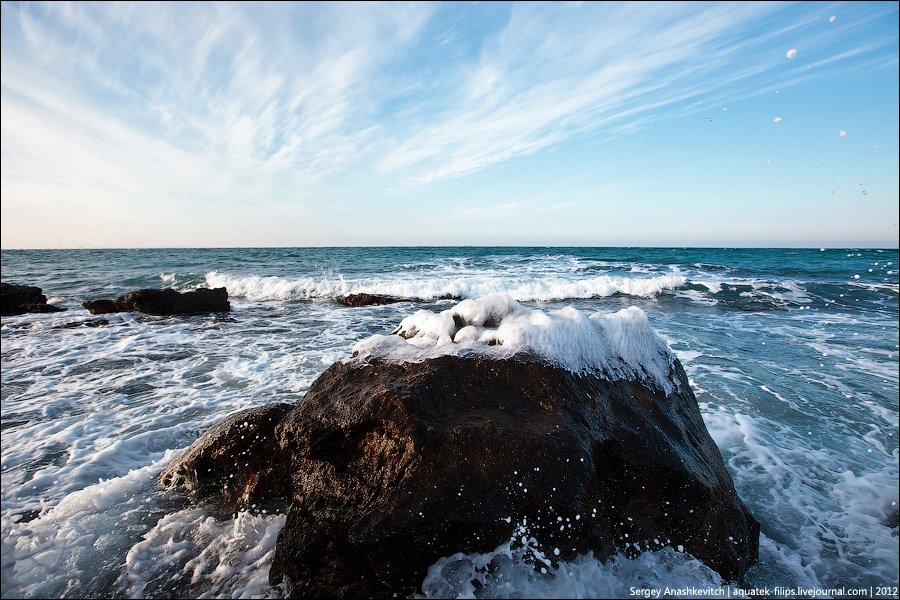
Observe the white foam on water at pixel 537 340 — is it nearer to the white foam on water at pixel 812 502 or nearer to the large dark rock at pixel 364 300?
the white foam on water at pixel 812 502

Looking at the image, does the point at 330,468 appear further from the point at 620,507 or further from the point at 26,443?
the point at 26,443

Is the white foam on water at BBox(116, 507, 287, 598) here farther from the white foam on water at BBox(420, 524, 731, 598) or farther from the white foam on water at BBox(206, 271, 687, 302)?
the white foam on water at BBox(206, 271, 687, 302)

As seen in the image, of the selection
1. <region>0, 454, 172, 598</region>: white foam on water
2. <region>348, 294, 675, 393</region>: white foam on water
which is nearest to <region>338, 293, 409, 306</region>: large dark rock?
<region>348, 294, 675, 393</region>: white foam on water

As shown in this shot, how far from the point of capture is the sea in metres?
2.33

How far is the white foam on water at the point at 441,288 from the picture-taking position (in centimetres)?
1611

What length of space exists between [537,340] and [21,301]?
579 inches

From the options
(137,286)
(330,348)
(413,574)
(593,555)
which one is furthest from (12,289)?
(593,555)

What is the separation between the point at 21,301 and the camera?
11.0 m

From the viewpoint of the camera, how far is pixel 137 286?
17891 mm

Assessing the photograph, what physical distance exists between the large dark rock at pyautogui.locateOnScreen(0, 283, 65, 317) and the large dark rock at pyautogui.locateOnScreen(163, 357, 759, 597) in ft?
40.7

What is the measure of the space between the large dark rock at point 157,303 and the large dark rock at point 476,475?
399 inches

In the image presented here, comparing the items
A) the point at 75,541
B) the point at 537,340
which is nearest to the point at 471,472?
the point at 537,340

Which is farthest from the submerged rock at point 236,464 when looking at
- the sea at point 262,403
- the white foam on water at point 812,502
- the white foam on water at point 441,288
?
the white foam on water at point 441,288

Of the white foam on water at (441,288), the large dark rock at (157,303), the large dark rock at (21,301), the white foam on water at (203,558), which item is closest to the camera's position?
the white foam on water at (203,558)
